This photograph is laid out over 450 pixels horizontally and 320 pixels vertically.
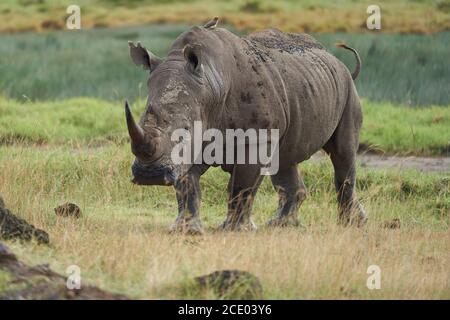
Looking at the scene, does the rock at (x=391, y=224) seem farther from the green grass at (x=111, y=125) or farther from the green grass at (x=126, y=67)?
the green grass at (x=126, y=67)

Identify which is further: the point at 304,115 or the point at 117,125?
the point at 117,125

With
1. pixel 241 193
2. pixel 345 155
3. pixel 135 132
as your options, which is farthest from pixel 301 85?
pixel 135 132

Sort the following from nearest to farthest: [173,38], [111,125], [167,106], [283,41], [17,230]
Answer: [17,230], [167,106], [283,41], [111,125], [173,38]

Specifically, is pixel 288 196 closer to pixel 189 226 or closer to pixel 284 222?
pixel 284 222

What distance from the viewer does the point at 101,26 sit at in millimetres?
29922

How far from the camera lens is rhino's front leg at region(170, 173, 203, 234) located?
1138cm

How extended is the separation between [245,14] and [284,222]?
16.8m

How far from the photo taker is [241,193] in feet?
37.8

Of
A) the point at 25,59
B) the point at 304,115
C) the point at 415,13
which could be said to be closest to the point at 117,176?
the point at 304,115

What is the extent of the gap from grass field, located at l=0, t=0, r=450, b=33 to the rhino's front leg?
15891mm

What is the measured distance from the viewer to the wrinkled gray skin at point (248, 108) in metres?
10.8
